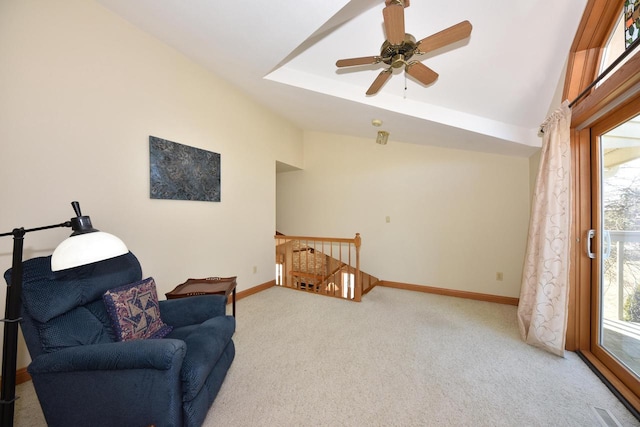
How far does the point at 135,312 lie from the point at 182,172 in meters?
1.65

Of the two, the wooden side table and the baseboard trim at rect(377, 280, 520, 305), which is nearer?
the wooden side table

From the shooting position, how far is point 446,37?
153 centimetres

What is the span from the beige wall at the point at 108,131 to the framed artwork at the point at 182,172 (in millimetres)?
76

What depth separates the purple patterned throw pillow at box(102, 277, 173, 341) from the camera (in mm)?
1560

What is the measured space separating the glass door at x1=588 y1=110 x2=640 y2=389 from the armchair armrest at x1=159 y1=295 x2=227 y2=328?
2935 mm

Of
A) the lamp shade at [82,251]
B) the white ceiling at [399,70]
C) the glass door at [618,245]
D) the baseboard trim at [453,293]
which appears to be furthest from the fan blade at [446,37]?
the baseboard trim at [453,293]

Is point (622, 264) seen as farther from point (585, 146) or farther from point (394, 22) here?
point (394, 22)

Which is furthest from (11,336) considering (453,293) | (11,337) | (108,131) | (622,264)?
(453,293)

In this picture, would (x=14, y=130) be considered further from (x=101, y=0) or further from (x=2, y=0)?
(x=101, y=0)

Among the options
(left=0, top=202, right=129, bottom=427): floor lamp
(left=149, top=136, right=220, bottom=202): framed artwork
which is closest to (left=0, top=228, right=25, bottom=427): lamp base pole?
(left=0, top=202, right=129, bottom=427): floor lamp

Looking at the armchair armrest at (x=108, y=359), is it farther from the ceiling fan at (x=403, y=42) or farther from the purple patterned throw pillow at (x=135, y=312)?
the ceiling fan at (x=403, y=42)

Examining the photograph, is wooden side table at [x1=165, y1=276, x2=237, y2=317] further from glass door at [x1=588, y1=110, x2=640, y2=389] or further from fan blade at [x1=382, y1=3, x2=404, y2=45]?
glass door at [x1=588, y1=110, x2=640, y2=389]

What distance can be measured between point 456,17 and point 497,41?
44 centimetres

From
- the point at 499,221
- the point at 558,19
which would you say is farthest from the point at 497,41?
the point at 499,221
